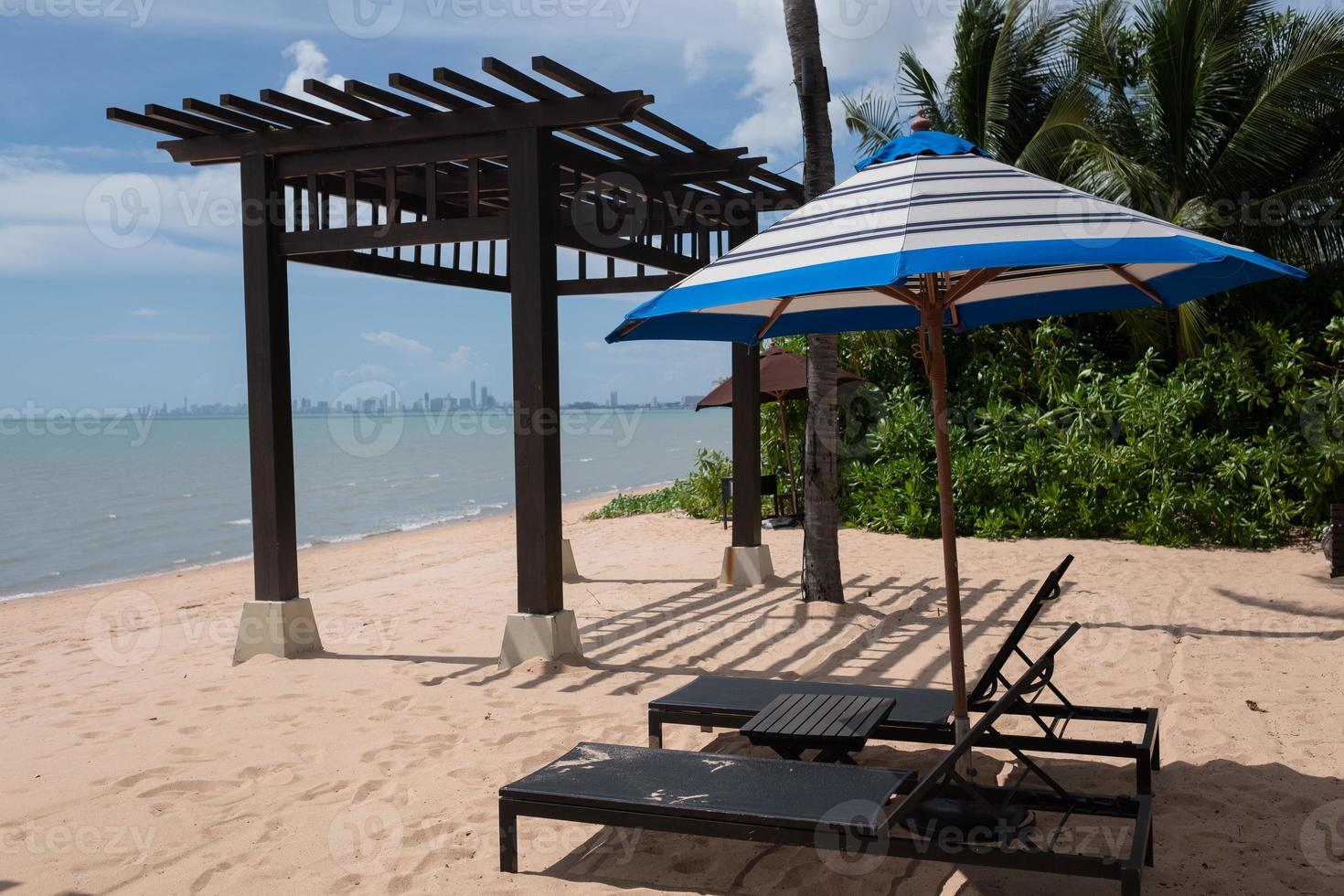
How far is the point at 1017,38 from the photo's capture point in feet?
50.6

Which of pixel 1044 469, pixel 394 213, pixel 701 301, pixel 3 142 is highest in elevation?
pixel 3 142

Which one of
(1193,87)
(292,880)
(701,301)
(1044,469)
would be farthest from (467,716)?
(1193,87)

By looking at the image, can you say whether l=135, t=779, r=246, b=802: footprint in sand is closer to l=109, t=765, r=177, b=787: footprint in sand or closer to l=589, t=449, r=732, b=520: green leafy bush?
l=109, t=765, r=177, b=787: footprint in sand

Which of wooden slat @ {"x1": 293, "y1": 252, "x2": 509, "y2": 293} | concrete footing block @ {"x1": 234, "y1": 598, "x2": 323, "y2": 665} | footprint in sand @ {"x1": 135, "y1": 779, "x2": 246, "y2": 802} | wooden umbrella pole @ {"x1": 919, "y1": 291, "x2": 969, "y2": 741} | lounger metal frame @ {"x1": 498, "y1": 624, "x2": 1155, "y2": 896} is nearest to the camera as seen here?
lounger metal frame @ {"x1": 498, "y1": 624, "x2": 1155, "y2": 896}

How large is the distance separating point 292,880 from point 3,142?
232 feet

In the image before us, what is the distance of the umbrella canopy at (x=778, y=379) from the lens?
12938 mm

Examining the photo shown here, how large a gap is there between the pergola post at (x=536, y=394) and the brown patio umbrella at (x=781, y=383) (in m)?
6.20

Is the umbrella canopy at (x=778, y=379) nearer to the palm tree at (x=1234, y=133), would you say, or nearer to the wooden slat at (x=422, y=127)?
the palm tree at (x=1234, y=133)

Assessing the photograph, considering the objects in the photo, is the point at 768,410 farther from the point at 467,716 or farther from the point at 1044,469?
the point at 467,716
